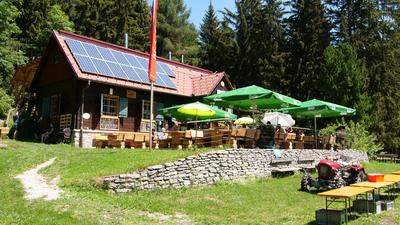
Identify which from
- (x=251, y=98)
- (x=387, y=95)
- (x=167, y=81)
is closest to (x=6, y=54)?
(x=167, y=81)

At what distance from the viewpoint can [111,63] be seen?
938 inches

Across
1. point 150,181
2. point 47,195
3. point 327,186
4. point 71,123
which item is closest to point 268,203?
point 327,186

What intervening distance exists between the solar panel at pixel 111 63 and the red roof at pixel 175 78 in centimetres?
24

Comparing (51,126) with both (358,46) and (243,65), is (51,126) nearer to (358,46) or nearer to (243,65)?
(243,65)

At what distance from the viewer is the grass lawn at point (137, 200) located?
32.5ft

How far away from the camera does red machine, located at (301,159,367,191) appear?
13734 mm

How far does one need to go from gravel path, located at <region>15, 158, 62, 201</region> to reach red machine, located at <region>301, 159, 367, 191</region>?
7546 mm

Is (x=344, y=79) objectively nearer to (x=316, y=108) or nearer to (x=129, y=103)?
(x=316, y=108)

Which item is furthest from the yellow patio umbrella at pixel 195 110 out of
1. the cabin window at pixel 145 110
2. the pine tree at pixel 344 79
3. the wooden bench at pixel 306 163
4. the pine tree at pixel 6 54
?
the pine tree at pixel 344 79

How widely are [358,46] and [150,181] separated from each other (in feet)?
97.6

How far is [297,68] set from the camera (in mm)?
38156

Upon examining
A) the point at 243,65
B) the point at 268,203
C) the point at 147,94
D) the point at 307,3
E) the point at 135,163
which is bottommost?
the point at 268,203

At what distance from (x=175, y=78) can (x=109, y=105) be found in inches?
245

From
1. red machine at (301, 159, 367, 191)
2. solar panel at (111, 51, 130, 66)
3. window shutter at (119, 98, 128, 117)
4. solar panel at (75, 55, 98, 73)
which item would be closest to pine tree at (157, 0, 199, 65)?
solar panel at (111, 51, 130, 66)
